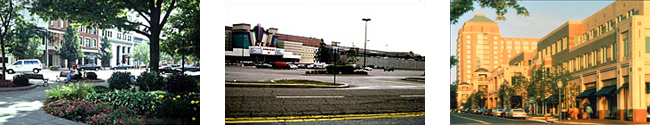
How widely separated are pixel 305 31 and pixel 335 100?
1.02 meters

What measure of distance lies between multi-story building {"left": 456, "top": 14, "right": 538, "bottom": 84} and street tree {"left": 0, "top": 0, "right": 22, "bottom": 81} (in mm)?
5267

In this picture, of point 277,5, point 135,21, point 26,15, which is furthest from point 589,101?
point 26,15

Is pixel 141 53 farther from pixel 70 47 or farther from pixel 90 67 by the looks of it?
pixel 70 47

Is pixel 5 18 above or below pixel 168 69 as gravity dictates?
above

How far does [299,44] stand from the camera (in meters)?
6.16

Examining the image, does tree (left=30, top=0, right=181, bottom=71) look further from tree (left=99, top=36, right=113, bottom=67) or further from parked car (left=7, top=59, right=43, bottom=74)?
parked car (left=7, top=59, right=43, bottom=74)

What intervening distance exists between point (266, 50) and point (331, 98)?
3.68ft

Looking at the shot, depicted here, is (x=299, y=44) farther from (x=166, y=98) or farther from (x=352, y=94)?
(x=166, y=98)

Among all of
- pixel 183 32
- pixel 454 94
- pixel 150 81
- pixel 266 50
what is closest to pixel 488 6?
pixel 454 94

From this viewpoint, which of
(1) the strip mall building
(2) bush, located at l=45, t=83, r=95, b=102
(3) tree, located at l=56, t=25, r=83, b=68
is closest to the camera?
(1) the strip mall building

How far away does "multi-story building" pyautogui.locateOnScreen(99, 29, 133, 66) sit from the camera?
551 centimetres

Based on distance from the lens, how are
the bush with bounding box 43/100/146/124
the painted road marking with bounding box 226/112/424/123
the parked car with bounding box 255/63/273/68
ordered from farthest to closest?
1. the parked car with bounding box 255/63/273/68
2. the painted road marking with bounding box 226/112/424/123
3. the bush with bounding box 43/100/146/124

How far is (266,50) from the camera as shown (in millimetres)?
6273

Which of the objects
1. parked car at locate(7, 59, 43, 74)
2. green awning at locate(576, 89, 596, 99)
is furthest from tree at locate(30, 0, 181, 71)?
green awning at locate(576, 89, 596, 99)
